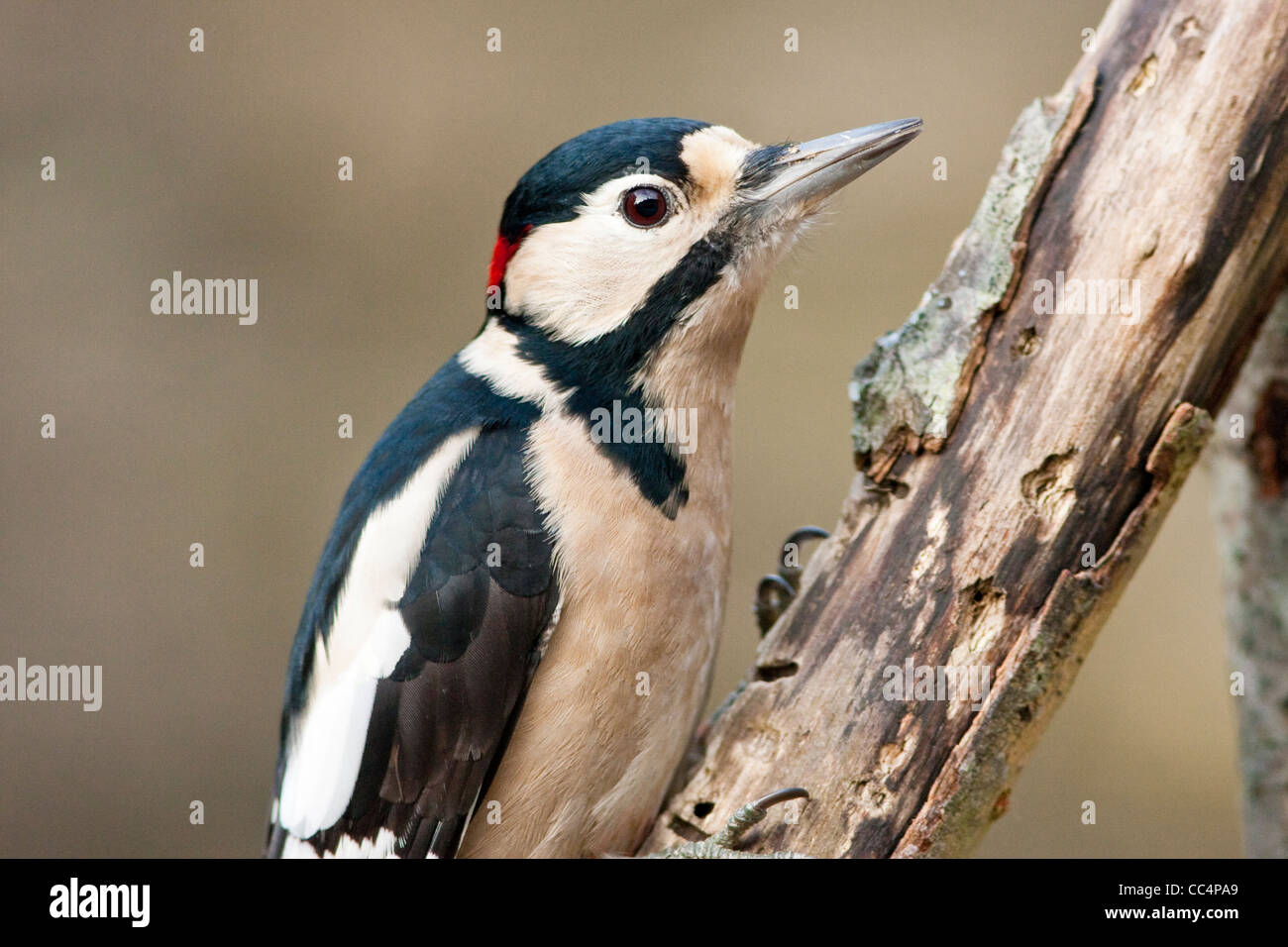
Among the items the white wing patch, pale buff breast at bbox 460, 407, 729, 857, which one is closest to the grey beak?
pale buff breast at bbox 460, 407, 729, 857

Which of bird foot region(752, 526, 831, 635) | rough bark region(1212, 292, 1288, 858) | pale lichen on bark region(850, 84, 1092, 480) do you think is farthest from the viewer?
bird foot region(752, 526, 831, 635)

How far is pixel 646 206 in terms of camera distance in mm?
1851

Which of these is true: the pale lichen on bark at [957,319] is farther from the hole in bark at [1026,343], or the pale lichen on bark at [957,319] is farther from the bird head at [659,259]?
the bird head at [659,259]

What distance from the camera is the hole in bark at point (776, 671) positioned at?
182 cm

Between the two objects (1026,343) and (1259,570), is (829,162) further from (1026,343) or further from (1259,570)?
(1259,570)

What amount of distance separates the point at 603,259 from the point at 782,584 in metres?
0.71

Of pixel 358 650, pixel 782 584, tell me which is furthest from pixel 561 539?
pixel 782 584

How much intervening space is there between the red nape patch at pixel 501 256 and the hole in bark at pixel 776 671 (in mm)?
781

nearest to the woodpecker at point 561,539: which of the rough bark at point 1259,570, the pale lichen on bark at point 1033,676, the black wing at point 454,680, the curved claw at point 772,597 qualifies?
the black wing at point 454,680

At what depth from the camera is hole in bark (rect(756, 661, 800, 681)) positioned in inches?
71.5

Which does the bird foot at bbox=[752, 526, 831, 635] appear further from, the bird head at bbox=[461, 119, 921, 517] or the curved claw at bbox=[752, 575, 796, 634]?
the bird head at bbox=[461, 119, 921, 517]
